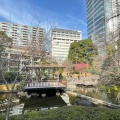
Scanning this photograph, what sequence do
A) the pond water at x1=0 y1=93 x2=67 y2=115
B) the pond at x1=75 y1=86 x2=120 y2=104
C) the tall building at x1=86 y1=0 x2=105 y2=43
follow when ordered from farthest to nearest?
the pond at x1=75 y1=86 x2=120 y2=104
the pond water at x1=0 y1=93 x2=67 y2=115
the tall building at x1=86 y1=0 x2=105 y2=43

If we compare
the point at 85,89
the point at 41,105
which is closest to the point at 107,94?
the point at 85,89

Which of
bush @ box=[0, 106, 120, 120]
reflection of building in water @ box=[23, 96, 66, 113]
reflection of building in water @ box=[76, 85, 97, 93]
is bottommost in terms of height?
reflection of building in water @ box=[23, 96, 66, 113]

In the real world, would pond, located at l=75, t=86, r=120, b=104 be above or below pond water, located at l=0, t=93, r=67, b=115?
above

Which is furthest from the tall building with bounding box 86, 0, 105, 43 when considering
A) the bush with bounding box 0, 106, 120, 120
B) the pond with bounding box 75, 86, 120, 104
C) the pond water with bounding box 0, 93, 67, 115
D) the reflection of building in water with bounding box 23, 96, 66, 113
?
the pond water with bounding box 0, 93, 67, 115

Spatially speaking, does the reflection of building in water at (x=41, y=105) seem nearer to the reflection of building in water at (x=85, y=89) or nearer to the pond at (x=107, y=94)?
the pond at (x=107, y=94)

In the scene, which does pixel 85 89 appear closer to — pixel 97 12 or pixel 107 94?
pixel 107 94

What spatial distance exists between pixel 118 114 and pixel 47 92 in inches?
560

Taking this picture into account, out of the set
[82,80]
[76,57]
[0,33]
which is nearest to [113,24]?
[0,33]

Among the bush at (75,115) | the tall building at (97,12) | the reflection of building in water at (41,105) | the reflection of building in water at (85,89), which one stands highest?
the tall building at (97,12)

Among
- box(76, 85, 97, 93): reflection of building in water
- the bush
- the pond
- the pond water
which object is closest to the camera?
the bush

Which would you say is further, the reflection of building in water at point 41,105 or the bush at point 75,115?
Result: the reflection of building in water at point 41,105

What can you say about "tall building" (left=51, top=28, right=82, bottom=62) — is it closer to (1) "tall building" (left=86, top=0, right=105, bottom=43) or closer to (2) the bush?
(1) "tall building" (left=86, top=0, right=105, bottom=43)

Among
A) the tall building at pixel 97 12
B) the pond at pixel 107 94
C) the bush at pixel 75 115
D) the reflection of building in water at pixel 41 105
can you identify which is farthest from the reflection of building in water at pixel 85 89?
the bush at pixel 75 115

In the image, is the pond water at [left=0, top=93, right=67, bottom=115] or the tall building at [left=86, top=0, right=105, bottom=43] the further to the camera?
the pond water at [left=0, top=93, right=67, bottom=115]
